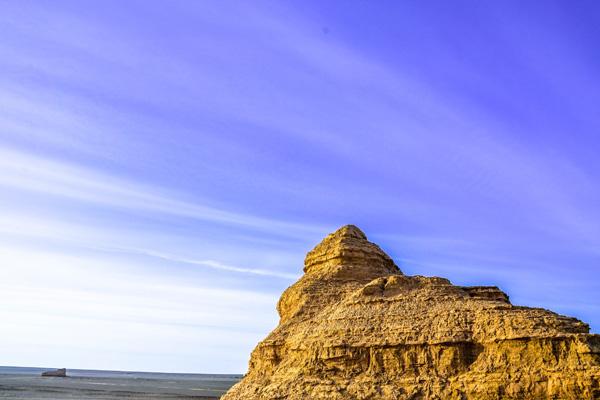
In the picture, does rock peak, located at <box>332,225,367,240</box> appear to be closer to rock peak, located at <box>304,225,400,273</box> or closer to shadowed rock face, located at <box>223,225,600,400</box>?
rock peak, located at <box>304,225,400,273</box>

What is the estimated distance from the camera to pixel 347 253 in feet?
162

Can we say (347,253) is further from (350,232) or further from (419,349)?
(419,349)

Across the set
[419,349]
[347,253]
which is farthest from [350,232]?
[419,349]

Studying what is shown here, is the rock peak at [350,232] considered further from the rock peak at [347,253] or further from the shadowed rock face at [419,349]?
the shadowed rock face at [419,349]

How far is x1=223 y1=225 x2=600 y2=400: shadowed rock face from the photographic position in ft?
110

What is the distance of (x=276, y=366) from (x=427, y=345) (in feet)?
38.9

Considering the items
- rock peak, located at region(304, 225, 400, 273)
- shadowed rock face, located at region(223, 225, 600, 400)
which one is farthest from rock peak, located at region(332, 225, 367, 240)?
shadowed rock face, located at region(223, 225, 600, 400)

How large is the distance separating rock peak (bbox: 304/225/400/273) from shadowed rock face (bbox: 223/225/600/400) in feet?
8.92

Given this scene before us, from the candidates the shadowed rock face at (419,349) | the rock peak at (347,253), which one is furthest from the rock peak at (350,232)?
the shadowed rock face at (419,349)

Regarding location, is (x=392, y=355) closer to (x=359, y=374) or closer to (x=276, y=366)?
(x=359, y=374)

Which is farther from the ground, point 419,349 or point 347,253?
point 347,253

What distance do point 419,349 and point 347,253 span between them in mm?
13464

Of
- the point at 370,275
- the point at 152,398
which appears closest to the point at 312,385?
the point at 370,275

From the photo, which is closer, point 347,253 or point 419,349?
point 419,349
